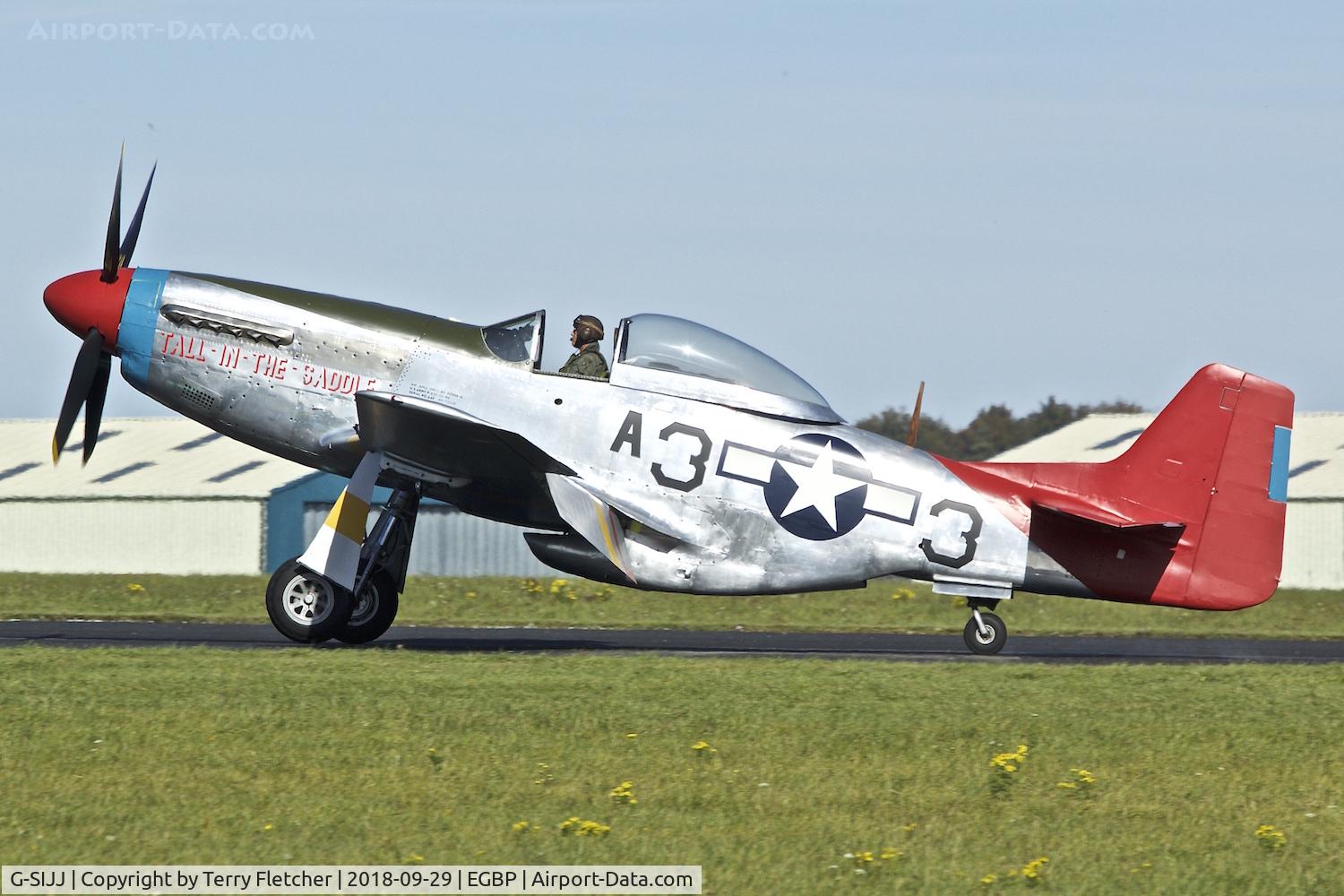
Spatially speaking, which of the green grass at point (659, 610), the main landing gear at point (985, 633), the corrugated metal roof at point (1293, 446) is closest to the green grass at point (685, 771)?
the main landing gear at point (985, 633)

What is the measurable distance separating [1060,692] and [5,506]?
34.8m

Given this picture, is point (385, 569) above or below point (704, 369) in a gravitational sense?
below

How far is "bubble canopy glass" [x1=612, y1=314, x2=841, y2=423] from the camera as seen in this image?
1188cm

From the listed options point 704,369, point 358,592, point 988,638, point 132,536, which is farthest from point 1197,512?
point 132,536

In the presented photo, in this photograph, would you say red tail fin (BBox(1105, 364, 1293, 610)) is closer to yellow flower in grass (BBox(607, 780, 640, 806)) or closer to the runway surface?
the runway surface

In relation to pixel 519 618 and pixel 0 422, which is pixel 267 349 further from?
pixel 0 422

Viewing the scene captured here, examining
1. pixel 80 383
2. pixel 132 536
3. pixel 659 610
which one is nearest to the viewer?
pixel 80 383

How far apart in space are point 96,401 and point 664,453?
16.7ft

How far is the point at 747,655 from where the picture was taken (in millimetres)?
12875

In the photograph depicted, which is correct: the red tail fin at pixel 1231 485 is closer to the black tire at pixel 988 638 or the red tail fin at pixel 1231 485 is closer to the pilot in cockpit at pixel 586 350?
the black tire at pixel 988 638

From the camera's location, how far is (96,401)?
42.2 feet

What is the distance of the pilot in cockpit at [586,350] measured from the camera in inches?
473

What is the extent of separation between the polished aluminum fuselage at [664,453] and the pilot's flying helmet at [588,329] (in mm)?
411

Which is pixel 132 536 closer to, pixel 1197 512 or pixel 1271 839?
pixel 1197 512
